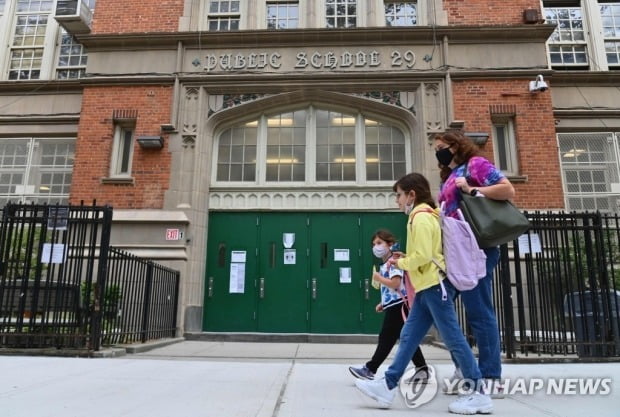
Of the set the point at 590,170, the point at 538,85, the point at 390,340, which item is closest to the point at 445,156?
the point at 390,340

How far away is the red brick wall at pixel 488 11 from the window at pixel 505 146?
8.84 ft

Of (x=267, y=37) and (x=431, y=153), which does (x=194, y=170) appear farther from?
(x=431, y=153)

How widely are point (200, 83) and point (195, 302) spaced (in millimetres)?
5557

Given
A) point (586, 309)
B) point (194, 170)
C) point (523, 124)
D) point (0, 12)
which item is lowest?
point (586, 309)

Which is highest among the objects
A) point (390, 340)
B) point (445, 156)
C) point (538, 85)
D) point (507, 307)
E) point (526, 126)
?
point (538, 85)

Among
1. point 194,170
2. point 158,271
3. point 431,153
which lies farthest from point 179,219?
point 431,153

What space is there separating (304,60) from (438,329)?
10.3 m

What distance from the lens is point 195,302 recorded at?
11.1 m

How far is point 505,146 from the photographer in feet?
38.5

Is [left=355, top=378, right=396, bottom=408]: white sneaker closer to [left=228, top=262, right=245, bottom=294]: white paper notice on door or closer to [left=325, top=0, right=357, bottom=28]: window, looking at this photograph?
[left=228, top=262, right=245, bottom=294]: white paper notice on door

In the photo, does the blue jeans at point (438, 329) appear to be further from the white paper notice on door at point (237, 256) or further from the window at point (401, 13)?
the window at point (401, 13)

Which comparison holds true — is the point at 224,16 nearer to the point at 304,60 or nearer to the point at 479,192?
the point at 304,60

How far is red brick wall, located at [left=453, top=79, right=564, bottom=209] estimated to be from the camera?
36.1 ft

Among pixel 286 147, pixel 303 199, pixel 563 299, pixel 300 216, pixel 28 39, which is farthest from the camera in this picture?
pixel 28 39
